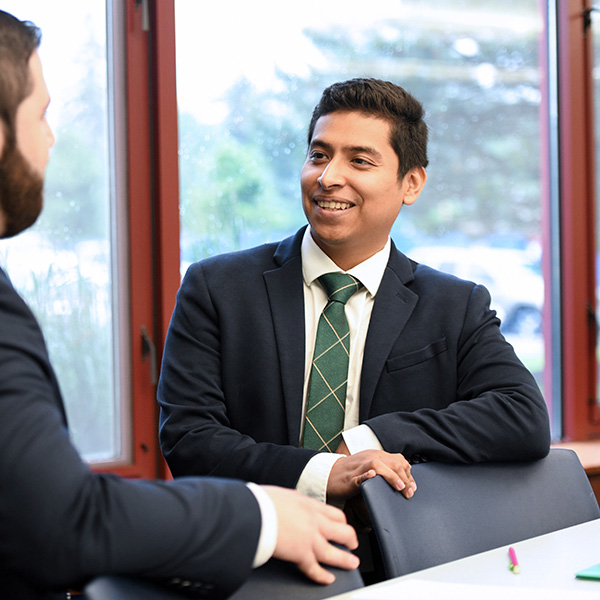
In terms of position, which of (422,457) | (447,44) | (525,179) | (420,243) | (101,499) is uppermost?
(447,44)

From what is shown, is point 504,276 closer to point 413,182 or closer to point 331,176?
point 413,182

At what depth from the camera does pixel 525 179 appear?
3.80 metres

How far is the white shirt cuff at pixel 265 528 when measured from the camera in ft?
3.19

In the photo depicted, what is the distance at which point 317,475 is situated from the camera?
1678 millimetres

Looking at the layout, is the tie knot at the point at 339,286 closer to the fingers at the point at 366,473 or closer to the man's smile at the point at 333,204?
the man's smile at the point at 333,204

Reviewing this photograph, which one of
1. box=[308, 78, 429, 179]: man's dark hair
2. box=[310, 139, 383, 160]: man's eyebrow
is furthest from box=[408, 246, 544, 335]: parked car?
box=[310, 139, 383, 160]: man's eyebrow

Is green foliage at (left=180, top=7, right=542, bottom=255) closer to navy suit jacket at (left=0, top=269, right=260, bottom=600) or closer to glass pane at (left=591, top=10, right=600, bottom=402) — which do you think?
glass pane at (left=591, top=10, right=600, bottom=402)

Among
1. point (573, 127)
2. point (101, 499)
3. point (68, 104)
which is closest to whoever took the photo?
point (101, 499)

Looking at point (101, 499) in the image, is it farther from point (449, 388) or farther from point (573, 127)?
point (573, 127)

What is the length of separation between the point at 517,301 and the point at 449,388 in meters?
1.84

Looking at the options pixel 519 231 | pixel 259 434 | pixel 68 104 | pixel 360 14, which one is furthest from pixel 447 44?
pixel 259 434

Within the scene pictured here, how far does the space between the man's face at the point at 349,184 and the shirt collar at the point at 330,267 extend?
0.09 ft

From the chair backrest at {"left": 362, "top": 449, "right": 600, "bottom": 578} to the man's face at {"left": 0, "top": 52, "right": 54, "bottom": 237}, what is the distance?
28.2 inches

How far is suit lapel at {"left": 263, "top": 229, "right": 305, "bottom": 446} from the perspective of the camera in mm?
1934
